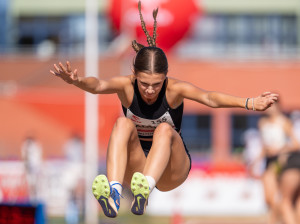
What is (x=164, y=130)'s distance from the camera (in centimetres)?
473

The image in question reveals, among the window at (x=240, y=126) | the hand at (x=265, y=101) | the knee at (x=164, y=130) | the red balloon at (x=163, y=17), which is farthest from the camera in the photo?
the window at (x=240, y=126)

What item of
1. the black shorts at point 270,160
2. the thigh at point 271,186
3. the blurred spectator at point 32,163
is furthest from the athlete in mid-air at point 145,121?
the blurred spectator at point 32,163

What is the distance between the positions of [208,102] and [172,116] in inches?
22.2

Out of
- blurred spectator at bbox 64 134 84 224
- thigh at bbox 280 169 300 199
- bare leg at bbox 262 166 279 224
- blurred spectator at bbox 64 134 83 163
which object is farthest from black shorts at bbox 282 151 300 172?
blurred spectator at bbox 64 134 83 163

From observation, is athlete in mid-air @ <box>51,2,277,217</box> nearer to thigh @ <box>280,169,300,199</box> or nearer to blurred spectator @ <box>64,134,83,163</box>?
thigh @ <box>280,169,300,199</box>

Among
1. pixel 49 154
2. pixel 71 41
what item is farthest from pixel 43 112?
pixel 71 41

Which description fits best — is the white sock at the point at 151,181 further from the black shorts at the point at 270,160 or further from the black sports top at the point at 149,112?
the black shorts at the point at 270,160

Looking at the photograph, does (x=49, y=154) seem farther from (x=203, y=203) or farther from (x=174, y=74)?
(x=174, y=74)

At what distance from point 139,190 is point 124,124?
2.07 feet

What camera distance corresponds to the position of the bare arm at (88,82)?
4363mm

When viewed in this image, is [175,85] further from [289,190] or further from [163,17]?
[289,190]

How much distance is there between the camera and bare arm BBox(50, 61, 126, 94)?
436cm

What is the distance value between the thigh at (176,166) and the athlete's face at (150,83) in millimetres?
496

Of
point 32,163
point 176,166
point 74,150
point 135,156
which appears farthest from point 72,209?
point 135,156
